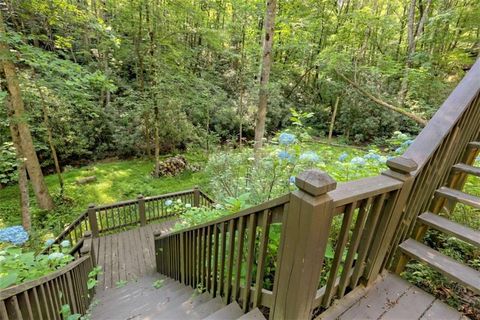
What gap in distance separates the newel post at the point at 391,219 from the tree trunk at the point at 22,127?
575 cm

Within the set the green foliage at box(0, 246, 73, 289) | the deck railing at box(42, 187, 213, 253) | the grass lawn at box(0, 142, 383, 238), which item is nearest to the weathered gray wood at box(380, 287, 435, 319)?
the green foliage at box(0, 246, 73, 289)

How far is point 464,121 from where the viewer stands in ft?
5.40

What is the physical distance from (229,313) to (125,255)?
3.84 m

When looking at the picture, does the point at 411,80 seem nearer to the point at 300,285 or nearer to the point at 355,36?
the point at 355,36

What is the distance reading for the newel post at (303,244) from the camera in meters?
0.90

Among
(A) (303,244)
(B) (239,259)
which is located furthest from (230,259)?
(A) (303,244)

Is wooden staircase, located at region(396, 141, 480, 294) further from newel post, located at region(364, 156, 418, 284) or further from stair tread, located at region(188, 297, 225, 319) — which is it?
stair tread, located at region(188, 297, 225, 319)

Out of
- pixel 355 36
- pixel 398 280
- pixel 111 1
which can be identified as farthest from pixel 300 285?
pixel 355 36

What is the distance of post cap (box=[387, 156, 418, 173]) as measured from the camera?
48.8 inches

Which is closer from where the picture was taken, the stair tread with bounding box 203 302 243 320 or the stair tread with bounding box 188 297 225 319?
the stair tread with bounding box 203 302 243 320

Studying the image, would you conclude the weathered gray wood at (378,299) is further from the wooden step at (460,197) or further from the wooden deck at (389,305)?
the wooden step at (460,197)

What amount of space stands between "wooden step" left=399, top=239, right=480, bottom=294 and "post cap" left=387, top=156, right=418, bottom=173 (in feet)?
2.38

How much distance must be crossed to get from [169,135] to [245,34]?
18.1 ft

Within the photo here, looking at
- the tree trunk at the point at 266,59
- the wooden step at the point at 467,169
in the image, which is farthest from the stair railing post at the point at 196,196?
the wooden step at the point at 467,169
